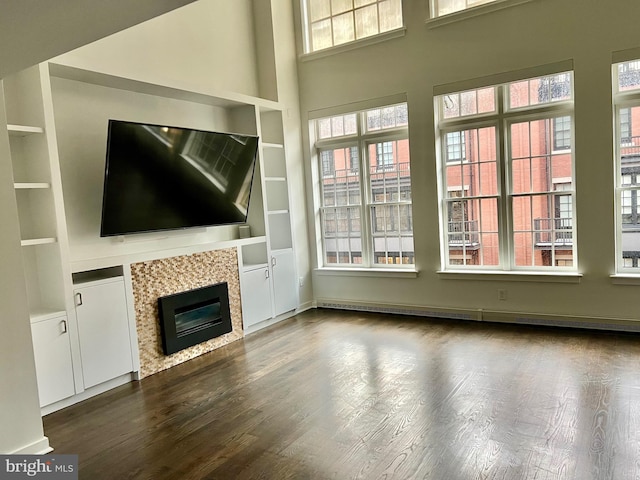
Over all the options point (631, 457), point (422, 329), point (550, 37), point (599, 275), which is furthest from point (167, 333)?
point (550, 37)

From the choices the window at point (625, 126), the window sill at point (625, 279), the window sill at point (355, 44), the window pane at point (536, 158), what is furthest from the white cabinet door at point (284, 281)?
the window at point (625, 126)

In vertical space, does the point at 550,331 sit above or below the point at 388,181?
below

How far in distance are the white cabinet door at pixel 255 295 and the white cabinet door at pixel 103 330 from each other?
1.42 meters

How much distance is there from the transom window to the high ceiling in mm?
4203

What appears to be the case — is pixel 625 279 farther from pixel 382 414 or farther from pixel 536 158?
pixel 382 414

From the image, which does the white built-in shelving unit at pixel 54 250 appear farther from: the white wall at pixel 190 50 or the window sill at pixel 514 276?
the window sill at pixel 514 276

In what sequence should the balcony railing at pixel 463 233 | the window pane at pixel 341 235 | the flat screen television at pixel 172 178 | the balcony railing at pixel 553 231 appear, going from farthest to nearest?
the window pane at pixel 341 235
the balcony railing at pixel 463 233
the balcony railing at pixel 553 231
the flat screen television at pixel 172 178

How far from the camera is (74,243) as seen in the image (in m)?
4.05

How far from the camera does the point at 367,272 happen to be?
5867mm

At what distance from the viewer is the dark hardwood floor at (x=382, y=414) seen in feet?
8.26

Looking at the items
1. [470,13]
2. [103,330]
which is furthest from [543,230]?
[103,330]

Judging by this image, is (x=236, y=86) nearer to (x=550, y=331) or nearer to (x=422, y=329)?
(x=422, y=329)

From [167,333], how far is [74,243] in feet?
3.53

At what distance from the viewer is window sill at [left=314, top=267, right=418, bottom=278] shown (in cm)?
561
